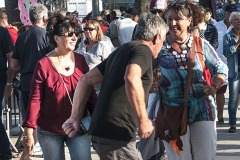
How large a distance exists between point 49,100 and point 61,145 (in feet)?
1.23

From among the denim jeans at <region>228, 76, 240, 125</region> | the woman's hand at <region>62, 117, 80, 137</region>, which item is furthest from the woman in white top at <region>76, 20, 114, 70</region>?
the woman's hand at <region>62, 117, 80, 137</region>

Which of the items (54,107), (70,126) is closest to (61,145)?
(54,107)

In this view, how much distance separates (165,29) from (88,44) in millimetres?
4346

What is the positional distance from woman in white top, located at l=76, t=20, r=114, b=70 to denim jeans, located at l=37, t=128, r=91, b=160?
3193mm

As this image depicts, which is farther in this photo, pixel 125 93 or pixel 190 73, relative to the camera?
pixel 190 73

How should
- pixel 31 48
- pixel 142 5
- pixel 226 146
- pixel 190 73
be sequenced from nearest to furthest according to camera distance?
1. pixel 190 73
2. pixel 31 48
3. pixel 226 146
4. pixel 142 5

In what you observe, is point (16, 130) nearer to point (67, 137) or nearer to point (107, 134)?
point (67, 137)

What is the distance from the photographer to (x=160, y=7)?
12016mm

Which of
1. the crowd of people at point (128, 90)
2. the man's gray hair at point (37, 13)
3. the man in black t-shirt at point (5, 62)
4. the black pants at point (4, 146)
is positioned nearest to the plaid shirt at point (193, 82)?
the crowd of people at point (128, 90)

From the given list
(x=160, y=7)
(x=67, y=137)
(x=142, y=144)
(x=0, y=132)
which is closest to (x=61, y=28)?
(x=67, y=137)

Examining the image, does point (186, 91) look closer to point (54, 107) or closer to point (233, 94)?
point (54, 107)

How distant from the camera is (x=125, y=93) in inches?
194

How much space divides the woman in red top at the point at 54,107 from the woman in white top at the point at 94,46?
3.07 m

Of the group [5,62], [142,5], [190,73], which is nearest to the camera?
[190,73]
